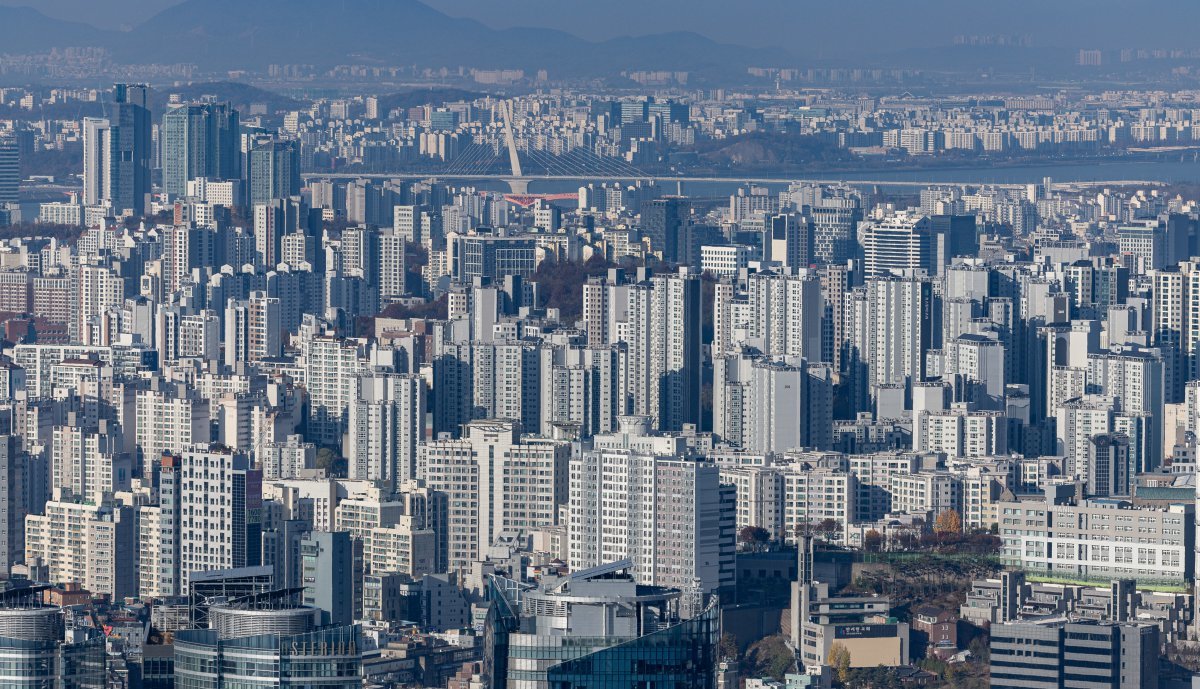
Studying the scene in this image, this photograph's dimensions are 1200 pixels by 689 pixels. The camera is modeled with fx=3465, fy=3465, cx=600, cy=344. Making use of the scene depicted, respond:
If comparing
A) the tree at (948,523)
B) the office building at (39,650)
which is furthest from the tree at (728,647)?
the office building at (39,650)

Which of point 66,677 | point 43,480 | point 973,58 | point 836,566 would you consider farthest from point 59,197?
point 66,677

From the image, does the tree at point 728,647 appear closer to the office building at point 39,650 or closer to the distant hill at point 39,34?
the office building at point 39,650

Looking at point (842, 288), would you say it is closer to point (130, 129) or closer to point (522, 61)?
point (130, 129)

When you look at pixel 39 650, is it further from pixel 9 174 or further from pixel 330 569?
pixel 9 174

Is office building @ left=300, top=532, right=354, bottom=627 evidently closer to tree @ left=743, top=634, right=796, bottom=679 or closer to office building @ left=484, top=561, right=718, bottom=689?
tree @ left=743, top=634, right=796, bottom=679

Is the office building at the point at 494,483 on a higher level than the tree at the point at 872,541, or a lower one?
higher

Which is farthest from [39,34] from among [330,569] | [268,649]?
[268,649]
